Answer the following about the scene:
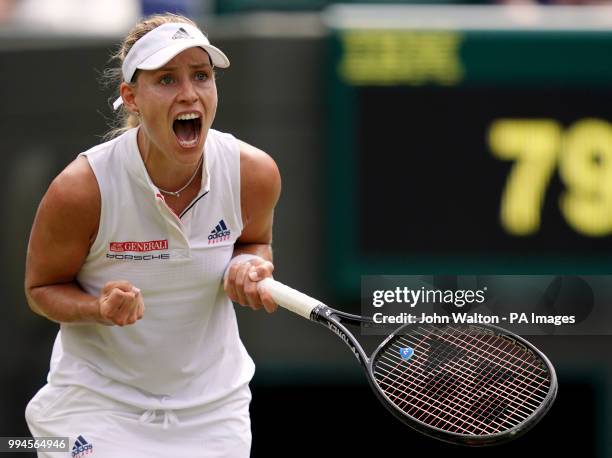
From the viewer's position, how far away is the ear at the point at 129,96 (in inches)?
170

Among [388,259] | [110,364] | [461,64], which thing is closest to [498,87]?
[461,64]

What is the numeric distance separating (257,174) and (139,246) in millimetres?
413

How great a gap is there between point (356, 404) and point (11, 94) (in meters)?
2.22

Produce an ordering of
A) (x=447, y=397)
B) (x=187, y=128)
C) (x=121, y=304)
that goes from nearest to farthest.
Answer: (x=121, y=304) < (x=187, y=128) < (x=447, y=397)

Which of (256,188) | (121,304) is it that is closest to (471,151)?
(256,188)

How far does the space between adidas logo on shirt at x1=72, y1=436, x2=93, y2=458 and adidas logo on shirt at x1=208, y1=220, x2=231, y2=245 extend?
67 centimetres

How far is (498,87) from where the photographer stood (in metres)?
7.06

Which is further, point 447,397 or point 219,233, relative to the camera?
point 447,397

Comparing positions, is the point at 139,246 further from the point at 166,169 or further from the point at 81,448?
the point at 81,448

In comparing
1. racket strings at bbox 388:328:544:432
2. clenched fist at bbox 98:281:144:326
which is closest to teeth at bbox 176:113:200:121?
clenched fist at bbox 98:281:144:326

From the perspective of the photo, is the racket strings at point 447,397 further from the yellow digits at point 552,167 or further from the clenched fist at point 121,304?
the yellow digits at point 552,167

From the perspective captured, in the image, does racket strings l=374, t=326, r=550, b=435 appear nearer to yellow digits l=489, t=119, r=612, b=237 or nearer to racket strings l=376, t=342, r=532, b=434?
racket strings l=376, t=342, r=532, b=434

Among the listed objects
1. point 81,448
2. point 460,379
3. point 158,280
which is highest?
point 158,280
